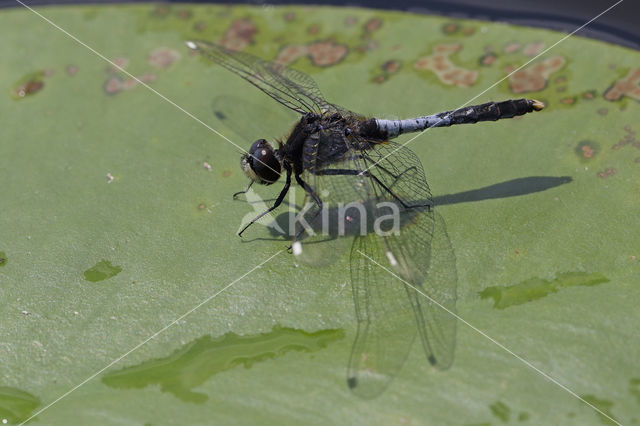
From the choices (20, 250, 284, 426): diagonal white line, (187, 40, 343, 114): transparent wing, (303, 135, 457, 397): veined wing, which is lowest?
(20, 250, 284, 426): diagonal white line

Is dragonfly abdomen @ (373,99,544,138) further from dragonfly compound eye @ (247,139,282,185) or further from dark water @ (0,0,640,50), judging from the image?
dark water @ (0,0,640,50)

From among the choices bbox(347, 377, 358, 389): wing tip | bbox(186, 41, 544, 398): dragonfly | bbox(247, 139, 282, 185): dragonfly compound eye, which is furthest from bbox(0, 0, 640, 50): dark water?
bbox(347, 377, 358, 389): wing tip

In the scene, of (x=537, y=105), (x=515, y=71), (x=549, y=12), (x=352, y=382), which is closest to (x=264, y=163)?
(x=352, y=382)

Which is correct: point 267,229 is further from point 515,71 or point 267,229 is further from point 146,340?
point 515,71

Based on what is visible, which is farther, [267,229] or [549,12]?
[549,12]

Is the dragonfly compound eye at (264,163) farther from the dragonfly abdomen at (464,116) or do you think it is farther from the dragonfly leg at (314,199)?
the dragonfly abdomen at (464,116)

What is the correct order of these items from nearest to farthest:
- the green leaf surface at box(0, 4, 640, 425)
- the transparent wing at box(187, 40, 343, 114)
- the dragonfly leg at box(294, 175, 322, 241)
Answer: the green leaf surface at box(0, 4, 640, 425), the dragonfly leg at box(294, 175, 322, 241), the transparent wing at box(187, 40, 343, 114)
